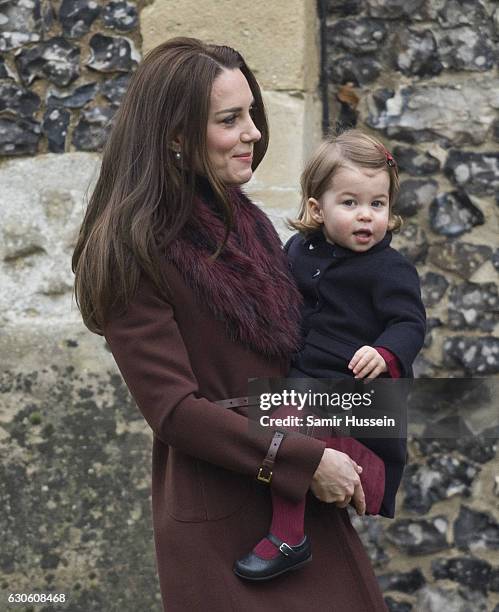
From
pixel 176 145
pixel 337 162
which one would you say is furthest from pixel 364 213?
pixel 176 145

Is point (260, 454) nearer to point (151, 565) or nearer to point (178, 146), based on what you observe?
point (178, 146)

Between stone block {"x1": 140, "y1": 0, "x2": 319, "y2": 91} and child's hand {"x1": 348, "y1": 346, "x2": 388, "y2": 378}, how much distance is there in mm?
1495

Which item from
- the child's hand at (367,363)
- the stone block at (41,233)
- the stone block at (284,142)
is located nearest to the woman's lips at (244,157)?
the child's hand at (367,363)

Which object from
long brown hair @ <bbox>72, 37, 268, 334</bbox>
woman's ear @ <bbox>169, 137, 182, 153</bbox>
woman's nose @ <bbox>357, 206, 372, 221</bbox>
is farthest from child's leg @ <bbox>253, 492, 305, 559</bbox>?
woman's ear @ <bbox>169, 137, 182, 153</bbox>

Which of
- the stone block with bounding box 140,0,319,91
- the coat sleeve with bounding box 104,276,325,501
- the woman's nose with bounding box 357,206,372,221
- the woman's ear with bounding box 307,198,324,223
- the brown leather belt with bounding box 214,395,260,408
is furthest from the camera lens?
the stone block with bounding box 140,0,319,91

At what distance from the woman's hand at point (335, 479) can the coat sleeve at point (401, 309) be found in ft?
0.76

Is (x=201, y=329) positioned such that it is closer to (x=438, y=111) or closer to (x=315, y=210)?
(x=315, y=210)

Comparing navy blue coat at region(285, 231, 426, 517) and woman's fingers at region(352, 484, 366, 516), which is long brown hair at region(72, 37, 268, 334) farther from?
woman's fingers at region(352, 484, 366, 516)

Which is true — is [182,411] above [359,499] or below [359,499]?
above

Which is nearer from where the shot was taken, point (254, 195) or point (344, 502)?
point (344, 502)

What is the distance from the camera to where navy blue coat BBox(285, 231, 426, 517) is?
2.22m

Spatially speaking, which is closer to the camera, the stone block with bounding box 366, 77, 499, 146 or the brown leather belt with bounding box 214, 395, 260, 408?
the brown leather belt with bounding box 214, 395, 260, 408

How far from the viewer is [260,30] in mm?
3439

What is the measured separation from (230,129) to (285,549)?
2.62 ft
